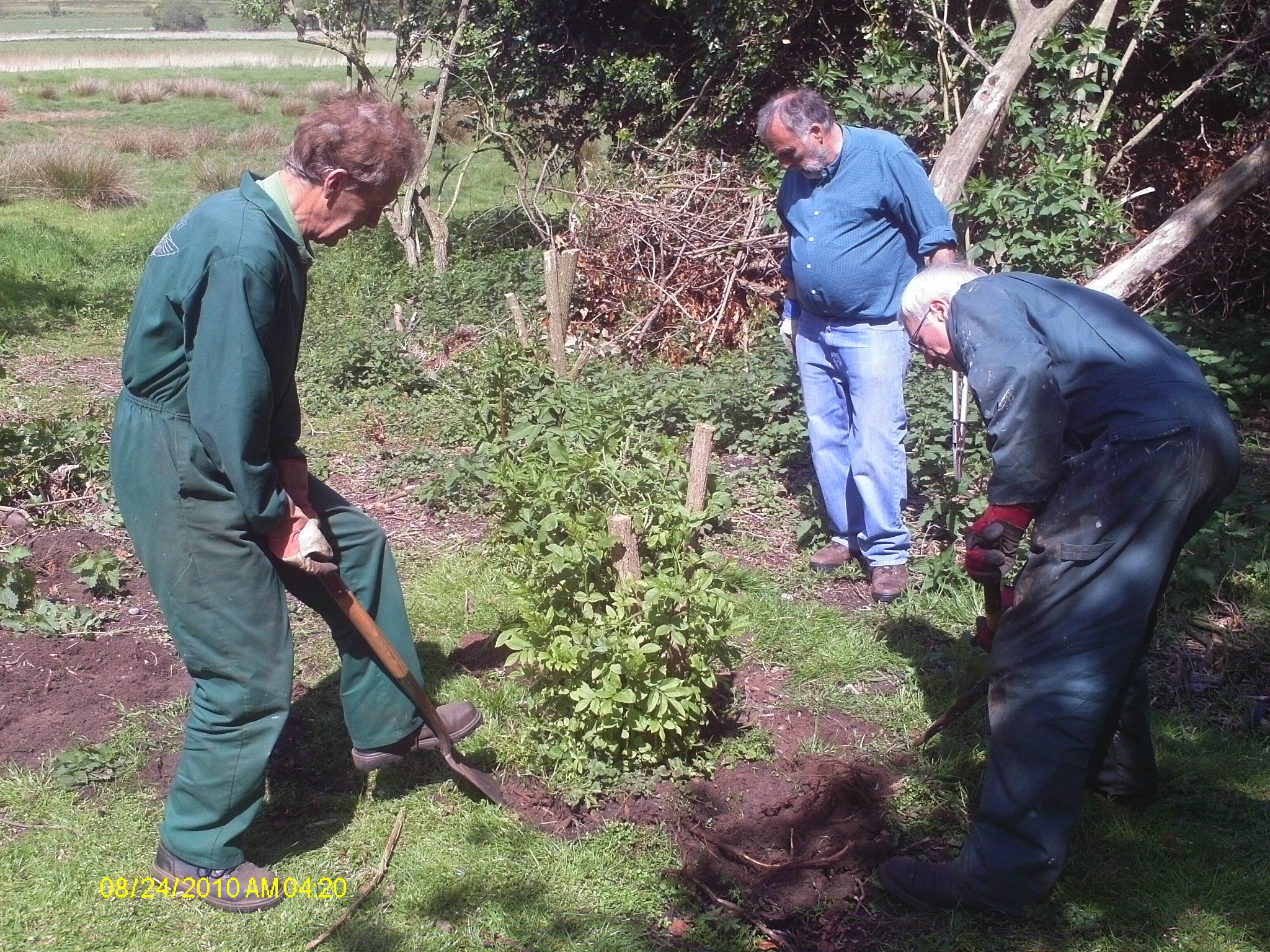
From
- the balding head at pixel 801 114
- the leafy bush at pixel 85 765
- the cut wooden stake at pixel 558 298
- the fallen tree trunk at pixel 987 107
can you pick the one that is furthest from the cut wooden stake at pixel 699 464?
the fallen tree trunk at pixel 987 107

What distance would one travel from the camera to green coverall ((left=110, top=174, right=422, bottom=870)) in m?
2.75

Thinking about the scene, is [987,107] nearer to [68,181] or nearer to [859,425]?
[859,425]

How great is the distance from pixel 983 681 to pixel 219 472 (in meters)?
2.38

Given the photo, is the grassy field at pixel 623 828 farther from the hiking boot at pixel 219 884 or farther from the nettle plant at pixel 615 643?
the nettle plant at pixel 615 643

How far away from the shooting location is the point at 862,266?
15.2 ft

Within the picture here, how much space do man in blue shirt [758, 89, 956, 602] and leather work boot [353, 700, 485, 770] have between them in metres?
2.02

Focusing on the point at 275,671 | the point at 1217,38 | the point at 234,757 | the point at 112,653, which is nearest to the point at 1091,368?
the point at 275,671

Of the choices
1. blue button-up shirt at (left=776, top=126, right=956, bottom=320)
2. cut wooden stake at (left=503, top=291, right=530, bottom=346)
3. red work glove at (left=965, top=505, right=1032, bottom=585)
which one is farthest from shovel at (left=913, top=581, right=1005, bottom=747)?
cut wooden stake at (left=503, top=291, right=530, bottom=346)

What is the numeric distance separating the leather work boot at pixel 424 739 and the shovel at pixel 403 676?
47 millimetres

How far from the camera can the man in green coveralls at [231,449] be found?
2.76 meters

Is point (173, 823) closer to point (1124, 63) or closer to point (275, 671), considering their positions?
point (275, 671)

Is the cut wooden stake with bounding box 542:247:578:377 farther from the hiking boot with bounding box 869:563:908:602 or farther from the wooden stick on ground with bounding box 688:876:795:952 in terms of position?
the wooden stick on ground with bounding box 688:876:795:952

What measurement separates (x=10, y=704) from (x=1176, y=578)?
4.72m

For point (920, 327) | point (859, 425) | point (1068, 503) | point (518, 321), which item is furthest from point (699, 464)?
point (518, 321)
